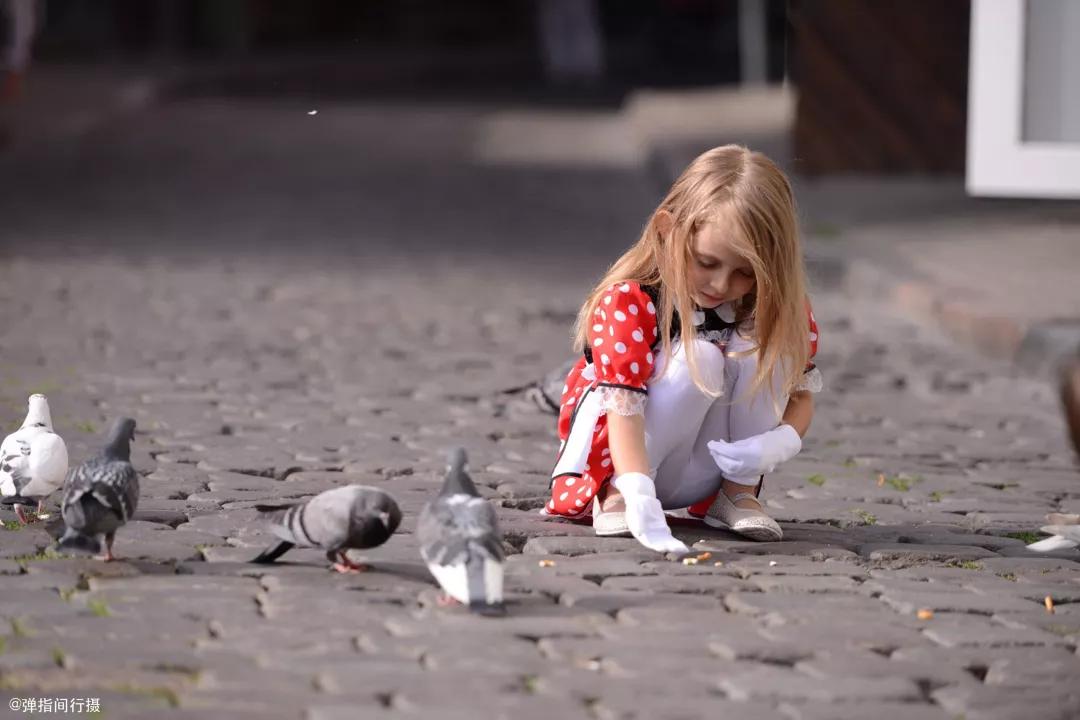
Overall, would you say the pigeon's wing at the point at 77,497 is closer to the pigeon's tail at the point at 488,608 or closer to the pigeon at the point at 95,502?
the pigeon at the point at 95,502

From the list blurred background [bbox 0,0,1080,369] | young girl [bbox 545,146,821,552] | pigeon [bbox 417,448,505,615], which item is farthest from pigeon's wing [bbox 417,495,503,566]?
blurred background [bbox 0,0,1080,369]

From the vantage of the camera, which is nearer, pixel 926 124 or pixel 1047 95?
pixel 1047 95

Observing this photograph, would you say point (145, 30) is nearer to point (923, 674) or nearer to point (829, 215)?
point (829, 215)

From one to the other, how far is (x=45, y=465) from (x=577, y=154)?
15.7 metres

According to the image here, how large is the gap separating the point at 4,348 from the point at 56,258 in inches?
137

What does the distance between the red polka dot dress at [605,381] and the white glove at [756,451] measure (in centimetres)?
27

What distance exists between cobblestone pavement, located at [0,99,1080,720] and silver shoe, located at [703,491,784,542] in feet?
0.21

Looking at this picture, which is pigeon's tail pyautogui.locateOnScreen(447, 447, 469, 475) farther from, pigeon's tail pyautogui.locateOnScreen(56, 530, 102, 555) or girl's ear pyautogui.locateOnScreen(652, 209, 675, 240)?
girl's ear pyautogui.locateOnScreen(652, 209, 675, 240)

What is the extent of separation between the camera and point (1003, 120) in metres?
10.0

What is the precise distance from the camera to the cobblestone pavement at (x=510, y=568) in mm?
3965

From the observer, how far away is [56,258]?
1217cm

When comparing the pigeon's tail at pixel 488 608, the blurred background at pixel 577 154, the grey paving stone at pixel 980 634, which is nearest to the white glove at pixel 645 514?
the pigeon's tail at pixel 488 608

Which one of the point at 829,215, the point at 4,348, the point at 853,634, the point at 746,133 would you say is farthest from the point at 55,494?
the point at 746,133

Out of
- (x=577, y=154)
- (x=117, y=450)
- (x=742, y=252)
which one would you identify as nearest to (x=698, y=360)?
(x=742, y=252)
